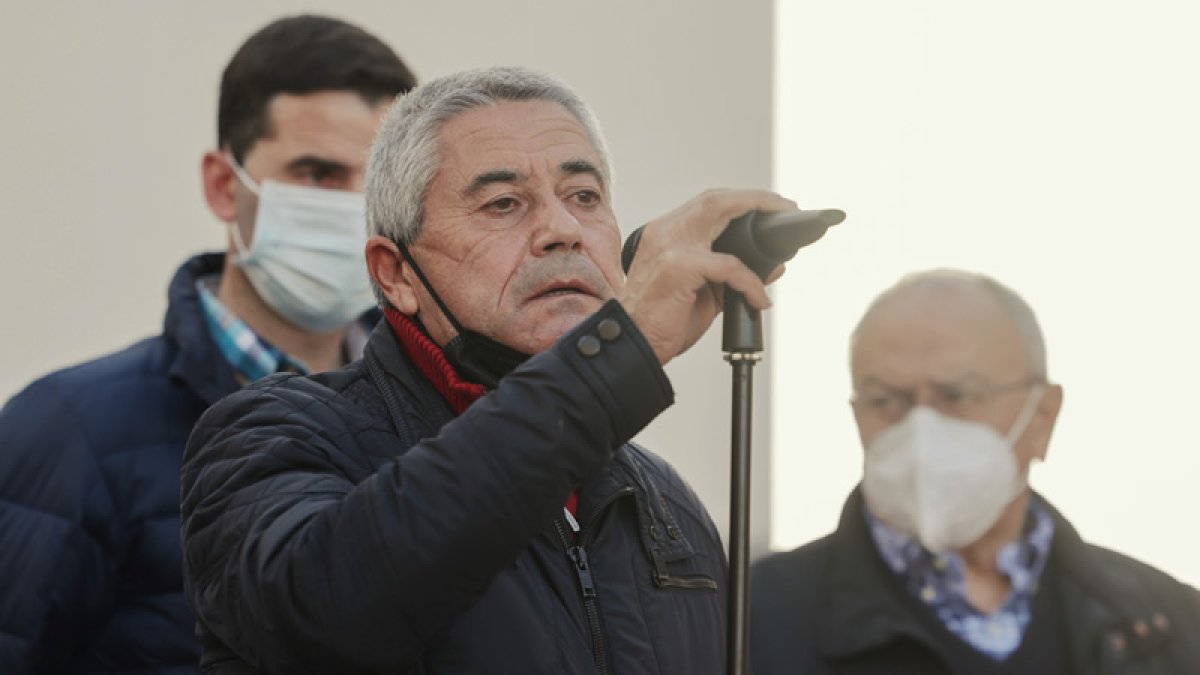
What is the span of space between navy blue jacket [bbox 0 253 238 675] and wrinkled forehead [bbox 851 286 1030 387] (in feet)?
4.17

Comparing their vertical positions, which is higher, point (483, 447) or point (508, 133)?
point (508, 133)

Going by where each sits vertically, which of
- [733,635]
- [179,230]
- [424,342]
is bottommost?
[179,230]

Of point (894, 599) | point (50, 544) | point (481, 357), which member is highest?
point (481, 357)

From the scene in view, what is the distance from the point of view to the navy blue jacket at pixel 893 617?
85.7 inches

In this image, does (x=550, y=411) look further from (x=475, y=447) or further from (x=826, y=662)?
(x=826, y=662)

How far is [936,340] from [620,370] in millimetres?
1046

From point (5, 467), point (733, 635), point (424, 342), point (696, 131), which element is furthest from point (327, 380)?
point (696, 131)

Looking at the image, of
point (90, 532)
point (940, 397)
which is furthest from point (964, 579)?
point (90, 532)

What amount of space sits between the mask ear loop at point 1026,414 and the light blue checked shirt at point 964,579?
0.62 ft

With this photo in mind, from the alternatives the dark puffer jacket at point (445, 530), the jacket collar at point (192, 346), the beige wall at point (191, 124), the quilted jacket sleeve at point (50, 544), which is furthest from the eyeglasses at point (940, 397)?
the beige wall at point (191, 124)

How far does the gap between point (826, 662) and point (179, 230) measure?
3643 mm

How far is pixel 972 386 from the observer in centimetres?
296

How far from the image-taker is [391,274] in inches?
101

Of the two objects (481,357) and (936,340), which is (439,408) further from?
(936,340)
